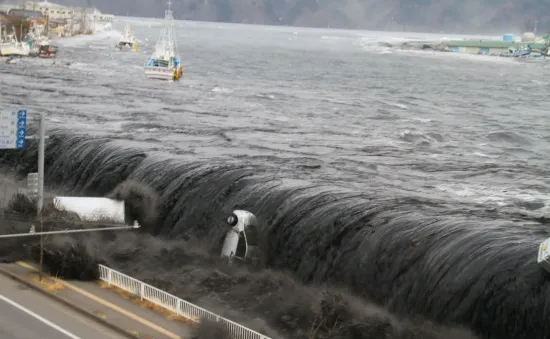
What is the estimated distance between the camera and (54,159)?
44.9 m

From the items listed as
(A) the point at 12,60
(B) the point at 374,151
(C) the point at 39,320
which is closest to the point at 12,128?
(C) the point at 39,320

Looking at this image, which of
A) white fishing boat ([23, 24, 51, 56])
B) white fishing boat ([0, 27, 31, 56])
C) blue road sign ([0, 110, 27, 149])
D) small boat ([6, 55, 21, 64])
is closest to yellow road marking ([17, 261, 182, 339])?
blue road sign ([0, 110, 27, 149])

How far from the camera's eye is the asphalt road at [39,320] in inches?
953

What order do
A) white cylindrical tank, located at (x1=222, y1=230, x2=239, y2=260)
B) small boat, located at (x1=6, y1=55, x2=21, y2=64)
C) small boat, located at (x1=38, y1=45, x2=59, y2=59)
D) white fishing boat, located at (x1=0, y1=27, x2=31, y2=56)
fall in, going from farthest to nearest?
small boat, located at (x1=38, y1=45, x2=59, y2=59) → white fishing boat, located at (x1=0, y1=27, x2=31, y2=56) → small boat, located at (x1=6, y1=55, x2=21, y2=64) → white cylindrical tank, located at (x1=222, y1=230, x2=239, y2=260)

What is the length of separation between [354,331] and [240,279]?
20.3 feet

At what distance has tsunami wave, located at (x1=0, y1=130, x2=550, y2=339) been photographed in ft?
83.0

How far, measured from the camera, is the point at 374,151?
53.3 m

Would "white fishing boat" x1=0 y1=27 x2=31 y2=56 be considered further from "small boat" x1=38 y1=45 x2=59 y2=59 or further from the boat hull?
"small boat" x1=38 y1=45 x2=59 y2=59

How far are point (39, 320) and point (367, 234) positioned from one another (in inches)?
459

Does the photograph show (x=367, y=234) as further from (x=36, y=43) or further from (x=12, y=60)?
(x=36, y=43)

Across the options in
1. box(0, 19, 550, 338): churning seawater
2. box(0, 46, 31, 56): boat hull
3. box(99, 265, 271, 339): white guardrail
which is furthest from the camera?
box(0, 46, 31, 56): boat hull

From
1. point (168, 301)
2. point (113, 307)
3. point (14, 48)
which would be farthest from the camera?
point (14, 48)

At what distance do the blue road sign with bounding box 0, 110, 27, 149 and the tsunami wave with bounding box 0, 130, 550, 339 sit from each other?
7778mm

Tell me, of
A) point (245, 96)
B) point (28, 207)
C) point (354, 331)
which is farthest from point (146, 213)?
point (245, 96)
